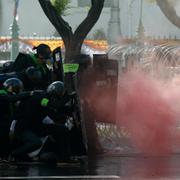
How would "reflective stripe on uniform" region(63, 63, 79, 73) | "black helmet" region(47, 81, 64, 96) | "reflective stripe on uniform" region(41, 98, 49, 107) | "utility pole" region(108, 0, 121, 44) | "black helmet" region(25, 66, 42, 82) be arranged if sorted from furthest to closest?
"utility pole" region(108, 0, 121, 44) → "reflective stripe on uniform" region(63, 63, 79, 73) → "black helmet" region(25, 66, 42, 82) → "black helmet" region(47, 81, 64, 96) → "reflective stripe on uniform" region(41, 98, 49, 107)

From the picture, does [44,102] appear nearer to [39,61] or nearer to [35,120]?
[35,120]

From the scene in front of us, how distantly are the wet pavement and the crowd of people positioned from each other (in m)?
0.26

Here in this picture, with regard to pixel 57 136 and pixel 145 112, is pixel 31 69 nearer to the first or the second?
pixel 57 136

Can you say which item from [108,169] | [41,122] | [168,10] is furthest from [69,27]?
[108,169]

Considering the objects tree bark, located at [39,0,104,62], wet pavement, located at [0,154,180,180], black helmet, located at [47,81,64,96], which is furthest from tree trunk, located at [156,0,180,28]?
black helmet, located at [47,81,64,96]

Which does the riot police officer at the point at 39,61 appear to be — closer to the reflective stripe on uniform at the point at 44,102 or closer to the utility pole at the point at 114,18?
the reflective stripe on uniform at the point at 44,102

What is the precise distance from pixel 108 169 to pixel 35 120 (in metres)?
1.41

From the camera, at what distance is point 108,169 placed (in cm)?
997

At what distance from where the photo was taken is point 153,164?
10430 mm

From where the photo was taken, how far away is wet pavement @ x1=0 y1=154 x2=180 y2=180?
30.3 ft

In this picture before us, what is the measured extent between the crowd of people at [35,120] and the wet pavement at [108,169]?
0.26 meters

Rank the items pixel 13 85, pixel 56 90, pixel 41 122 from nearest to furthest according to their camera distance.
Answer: pixel 56 90 → pixel 13 85 → pixel 41 122

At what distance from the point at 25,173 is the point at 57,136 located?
1.14 m

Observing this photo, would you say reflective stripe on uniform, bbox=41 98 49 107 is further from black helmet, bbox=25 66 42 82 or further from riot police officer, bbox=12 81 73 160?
black helmet, bbox=25 66 42 82
